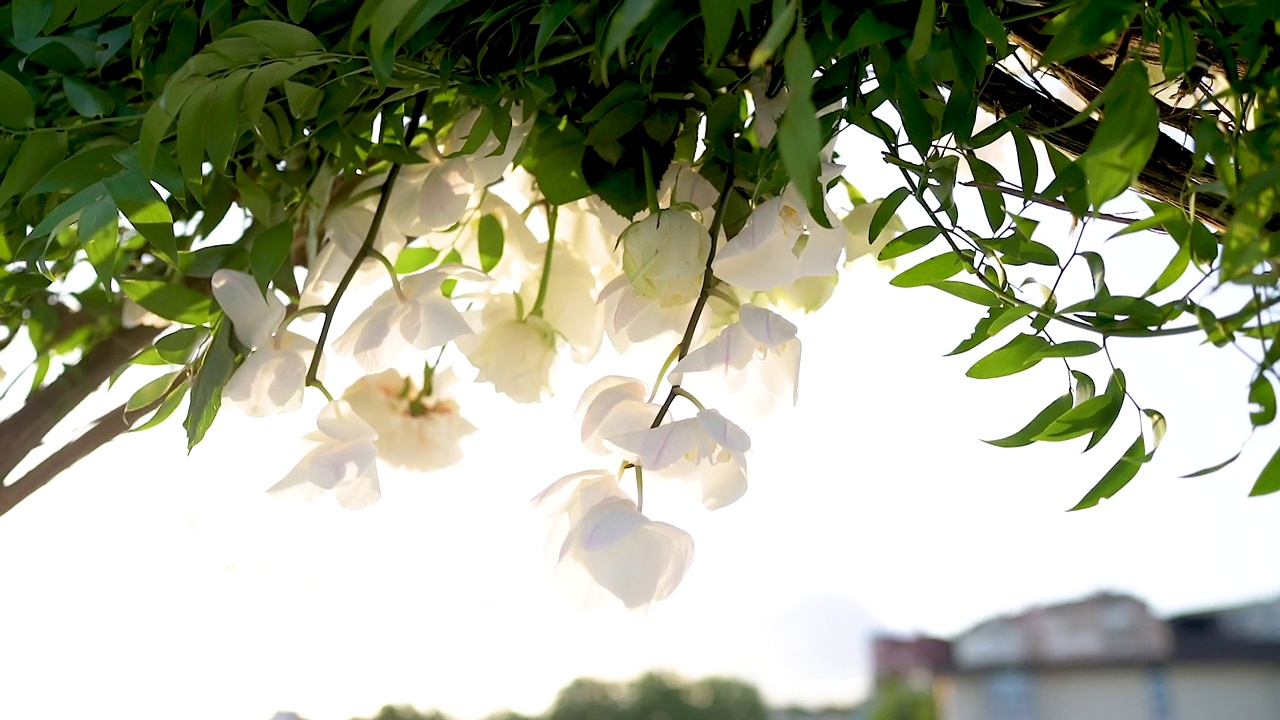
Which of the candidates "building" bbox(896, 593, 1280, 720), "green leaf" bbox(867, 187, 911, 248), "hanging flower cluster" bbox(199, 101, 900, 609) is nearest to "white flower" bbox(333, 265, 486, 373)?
"hanging flower cluster" bbox(199, 101, 900, 609)

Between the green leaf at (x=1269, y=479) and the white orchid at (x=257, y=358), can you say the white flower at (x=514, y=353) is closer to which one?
the white orchid at (x=257, y=358)

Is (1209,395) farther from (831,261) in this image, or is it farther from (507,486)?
(831,261)

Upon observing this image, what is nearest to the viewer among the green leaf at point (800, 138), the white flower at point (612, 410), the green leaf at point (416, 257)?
the green leaf at point (800, 138)

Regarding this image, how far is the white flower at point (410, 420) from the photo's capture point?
0.31 m

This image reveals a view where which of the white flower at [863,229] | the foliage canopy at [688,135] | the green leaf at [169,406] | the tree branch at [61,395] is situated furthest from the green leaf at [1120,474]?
the tree branch at [61,395]

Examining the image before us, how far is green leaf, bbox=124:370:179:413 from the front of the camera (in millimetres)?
240

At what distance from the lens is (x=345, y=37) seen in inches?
8.4

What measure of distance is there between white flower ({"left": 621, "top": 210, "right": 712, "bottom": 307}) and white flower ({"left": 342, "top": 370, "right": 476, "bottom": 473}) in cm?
12

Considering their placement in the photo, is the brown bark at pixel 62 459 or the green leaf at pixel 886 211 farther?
the brown bark at pixel 62 459

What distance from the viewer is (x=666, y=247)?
213 millimetres

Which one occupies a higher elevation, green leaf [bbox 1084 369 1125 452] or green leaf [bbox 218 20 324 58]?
green leaf [bbox 218 20 324 58]

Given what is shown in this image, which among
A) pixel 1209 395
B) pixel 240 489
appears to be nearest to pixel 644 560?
pixel 240 489

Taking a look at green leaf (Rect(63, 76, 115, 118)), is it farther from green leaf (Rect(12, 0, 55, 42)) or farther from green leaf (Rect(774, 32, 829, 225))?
green leaf (Rect(774, 32, 829, 225))

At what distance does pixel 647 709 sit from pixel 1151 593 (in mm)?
823
